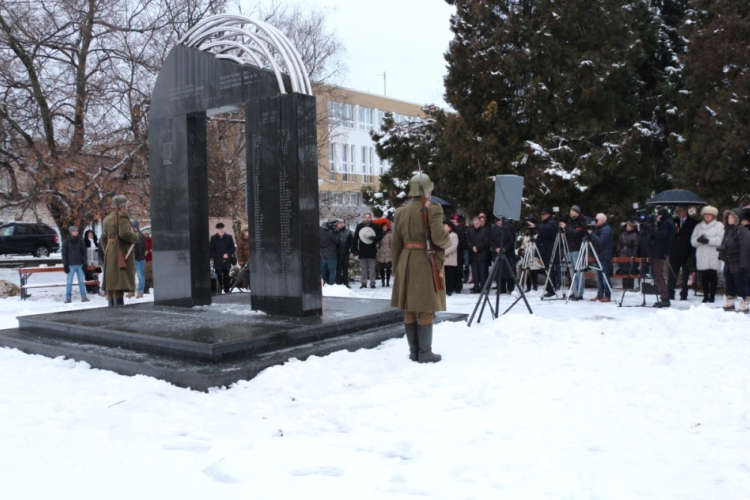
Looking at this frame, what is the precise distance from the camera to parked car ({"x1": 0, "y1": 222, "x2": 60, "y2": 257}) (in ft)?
103

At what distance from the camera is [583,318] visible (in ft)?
36.1

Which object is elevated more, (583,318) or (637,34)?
(637,34)

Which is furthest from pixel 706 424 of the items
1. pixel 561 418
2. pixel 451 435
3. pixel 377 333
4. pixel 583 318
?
pixel 583 318

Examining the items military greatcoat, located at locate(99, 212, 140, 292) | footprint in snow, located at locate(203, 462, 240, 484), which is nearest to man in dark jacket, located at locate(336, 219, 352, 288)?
military greatcoat, located at locate(99, 212, 140, 292)

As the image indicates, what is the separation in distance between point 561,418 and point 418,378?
63.5 inches

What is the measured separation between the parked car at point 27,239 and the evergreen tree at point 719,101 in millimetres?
27041

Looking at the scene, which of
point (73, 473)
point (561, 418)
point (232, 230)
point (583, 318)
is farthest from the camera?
point (232, 230)

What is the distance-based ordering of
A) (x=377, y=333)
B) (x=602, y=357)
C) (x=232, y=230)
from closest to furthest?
(x=602, y=357) < (x=377, y=333) < (x=232, y=230)

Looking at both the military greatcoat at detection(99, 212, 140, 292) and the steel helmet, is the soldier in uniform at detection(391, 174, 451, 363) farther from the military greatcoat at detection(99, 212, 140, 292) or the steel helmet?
the military greatcoat at detection(99, 212, 140, 292)

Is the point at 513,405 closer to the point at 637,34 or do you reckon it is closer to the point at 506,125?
the point at 506,125

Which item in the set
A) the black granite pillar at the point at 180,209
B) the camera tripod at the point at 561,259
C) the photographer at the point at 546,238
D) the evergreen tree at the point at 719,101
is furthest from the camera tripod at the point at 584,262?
the black granite pillar at the point at 180,209

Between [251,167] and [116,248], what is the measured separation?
3496 mm

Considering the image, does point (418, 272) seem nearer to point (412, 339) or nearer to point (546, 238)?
point (412, 339)

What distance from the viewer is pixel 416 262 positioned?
723 centimetres
